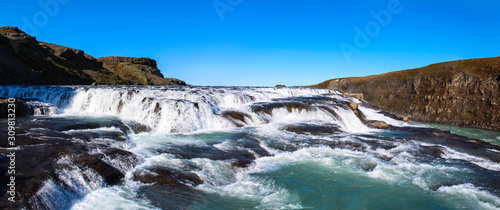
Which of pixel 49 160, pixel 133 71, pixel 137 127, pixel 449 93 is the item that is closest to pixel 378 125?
pixel 449 93

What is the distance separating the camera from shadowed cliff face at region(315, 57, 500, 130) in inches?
882

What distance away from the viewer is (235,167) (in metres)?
7.68

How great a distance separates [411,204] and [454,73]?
26.5m

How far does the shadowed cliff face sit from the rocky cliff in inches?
1756

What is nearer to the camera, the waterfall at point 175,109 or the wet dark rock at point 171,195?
the wet dark rock at point 171,195

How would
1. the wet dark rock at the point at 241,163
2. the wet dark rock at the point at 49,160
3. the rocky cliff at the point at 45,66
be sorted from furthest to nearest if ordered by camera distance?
the rocky cliff at the point at 45,66, the wet dark rock at the point at 241,163, the wet dark rock at the point at 49,160

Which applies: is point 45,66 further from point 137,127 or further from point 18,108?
point 137,127

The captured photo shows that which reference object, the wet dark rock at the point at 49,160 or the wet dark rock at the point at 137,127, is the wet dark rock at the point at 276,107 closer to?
the wet dark rock at the point at 137,127

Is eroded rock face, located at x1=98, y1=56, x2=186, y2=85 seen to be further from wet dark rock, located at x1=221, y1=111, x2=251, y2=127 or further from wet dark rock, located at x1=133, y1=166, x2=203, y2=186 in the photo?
wet dark rock, located at x1=133, y1=166, x2=203, y2=186

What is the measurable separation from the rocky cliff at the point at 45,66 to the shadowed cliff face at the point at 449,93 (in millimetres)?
44606

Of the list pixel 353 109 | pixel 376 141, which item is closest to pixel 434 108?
pixel 353 109

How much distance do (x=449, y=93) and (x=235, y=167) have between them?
86.7 ft

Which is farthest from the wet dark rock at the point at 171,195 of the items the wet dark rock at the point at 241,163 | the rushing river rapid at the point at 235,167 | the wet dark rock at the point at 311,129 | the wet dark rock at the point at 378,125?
the wet dark rock at the point at 378,125

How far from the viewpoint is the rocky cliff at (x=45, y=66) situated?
33.7 m
